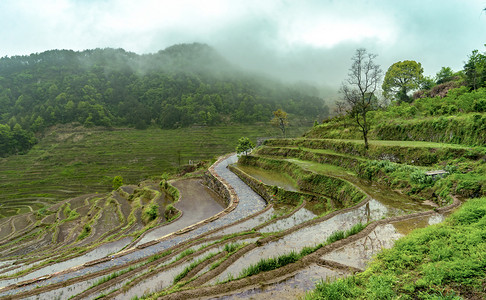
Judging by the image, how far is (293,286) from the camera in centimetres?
646

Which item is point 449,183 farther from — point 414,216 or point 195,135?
point 195,135

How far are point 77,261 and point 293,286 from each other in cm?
1280

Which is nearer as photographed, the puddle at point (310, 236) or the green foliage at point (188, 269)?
the green foliage at point (188, 269)

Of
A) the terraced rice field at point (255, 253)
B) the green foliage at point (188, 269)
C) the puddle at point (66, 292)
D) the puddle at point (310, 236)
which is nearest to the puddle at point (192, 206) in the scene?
the terraced rice field at point (255, 253)

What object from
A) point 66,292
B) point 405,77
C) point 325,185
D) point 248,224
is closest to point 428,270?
point 248,224

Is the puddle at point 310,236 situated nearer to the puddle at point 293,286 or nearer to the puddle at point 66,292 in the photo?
the puddle at point 293,286

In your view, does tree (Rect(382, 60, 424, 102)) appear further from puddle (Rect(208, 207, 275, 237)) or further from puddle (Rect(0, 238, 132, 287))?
puddle (Rect(0, 238, 132, 287))

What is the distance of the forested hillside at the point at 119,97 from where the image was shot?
11106 cm

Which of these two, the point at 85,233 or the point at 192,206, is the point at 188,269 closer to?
the point at 192,206

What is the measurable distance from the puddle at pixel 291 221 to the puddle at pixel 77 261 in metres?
9.48

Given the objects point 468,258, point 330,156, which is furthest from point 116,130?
point 468,258

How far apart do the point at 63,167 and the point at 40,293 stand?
8134 centimetres

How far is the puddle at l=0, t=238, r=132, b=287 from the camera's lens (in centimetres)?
1160

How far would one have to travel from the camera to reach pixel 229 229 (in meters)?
13.8
